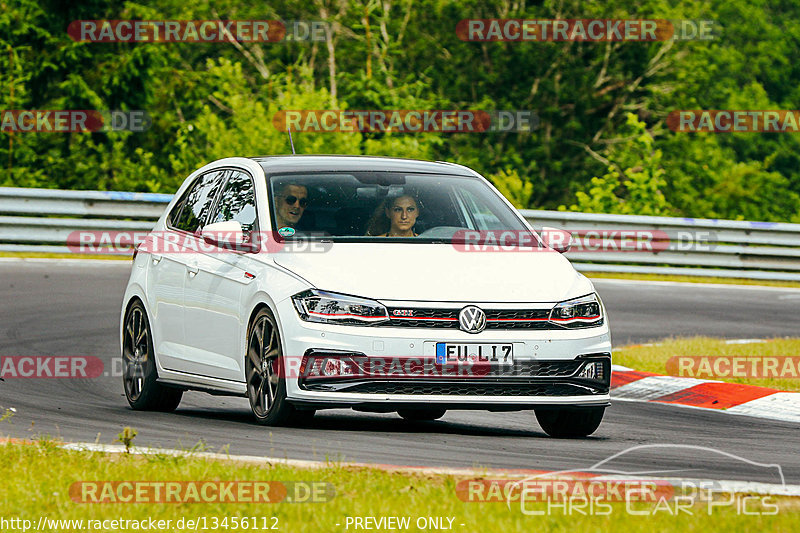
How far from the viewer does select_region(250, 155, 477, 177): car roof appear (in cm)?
997

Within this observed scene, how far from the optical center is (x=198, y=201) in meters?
10.8

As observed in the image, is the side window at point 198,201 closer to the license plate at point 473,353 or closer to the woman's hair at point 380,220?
the woman's hair at point 380,220

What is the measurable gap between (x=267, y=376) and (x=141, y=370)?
86.1 inches

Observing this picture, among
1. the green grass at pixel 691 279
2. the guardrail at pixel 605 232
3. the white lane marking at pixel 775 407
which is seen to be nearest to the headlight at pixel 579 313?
the white lane marking at pixel 775 407

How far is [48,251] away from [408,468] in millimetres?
15447

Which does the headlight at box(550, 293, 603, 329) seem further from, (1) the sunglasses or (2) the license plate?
(1) the sunglasses

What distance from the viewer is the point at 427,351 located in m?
8.38

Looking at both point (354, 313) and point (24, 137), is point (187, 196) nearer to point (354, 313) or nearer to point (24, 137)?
point (354, 313)

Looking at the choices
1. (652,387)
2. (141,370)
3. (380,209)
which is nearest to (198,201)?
(141,370)

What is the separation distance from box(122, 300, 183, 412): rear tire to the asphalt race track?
0.43 ft

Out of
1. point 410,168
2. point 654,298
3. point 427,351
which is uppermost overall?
point 410,168

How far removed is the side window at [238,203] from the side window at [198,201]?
0.22 metres

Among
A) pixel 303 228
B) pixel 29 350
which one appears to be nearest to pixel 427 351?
pixel 303 228

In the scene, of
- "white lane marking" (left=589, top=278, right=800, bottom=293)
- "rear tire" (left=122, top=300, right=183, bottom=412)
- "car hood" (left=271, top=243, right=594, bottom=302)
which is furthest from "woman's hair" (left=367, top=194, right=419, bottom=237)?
"white lane marking" (left=589, top=278, right=800, bottom=293)
